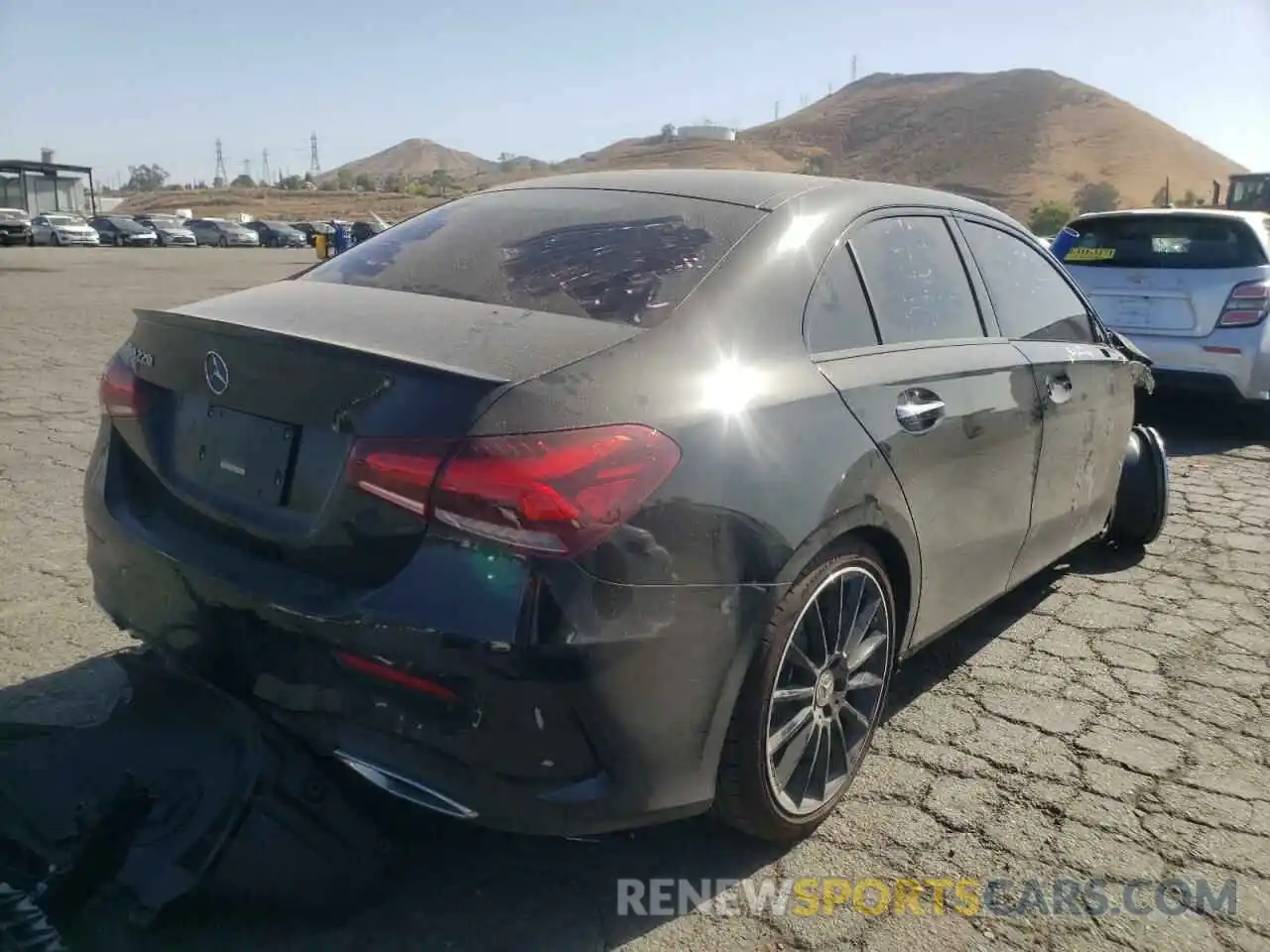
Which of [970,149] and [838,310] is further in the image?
[970,149]

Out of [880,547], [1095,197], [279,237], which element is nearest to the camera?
[880,547]

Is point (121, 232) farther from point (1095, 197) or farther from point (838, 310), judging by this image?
point (1095, 197)

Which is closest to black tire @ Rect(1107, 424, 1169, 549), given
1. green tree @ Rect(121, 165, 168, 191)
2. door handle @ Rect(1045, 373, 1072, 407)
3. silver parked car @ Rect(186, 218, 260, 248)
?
door handle @ Rect(1045, 373, 1072, 407)

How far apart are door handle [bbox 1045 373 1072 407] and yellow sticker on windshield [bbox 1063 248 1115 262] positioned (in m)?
4.62

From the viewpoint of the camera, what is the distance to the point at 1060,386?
145 inches

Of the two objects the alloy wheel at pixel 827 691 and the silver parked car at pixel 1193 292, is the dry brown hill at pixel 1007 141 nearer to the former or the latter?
the silver parked car at pixel 1193 292

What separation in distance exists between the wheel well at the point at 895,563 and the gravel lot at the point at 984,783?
0.47 meters

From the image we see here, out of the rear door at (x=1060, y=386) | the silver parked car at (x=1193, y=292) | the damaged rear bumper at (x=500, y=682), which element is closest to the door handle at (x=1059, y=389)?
the rear door at (x=1060, y=386)

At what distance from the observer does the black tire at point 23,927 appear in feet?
6.32

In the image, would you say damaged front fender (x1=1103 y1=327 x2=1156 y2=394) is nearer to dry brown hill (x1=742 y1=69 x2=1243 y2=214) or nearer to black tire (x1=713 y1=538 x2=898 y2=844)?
black tire (x1=713 y1=538 x2=898 y2=844)

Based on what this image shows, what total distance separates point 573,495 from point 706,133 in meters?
102

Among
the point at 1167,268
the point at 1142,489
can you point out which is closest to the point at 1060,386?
the point at 1142,489

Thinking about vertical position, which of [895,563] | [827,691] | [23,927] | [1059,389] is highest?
[1059,389]

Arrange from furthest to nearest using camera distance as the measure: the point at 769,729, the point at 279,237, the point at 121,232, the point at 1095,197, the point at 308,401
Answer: the point at 1095,197, the point at 279,237, the point at 121,232, the point at 769,729, the point at 308,401
